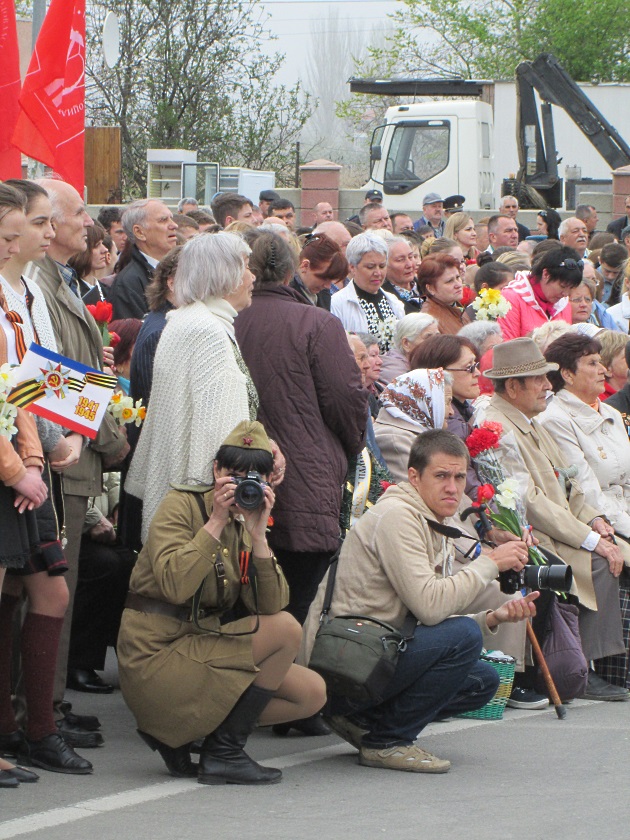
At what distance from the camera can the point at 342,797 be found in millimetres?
5270

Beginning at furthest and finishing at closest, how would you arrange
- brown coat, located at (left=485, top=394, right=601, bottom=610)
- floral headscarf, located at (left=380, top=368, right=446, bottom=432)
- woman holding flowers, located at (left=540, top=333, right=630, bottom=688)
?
→ woman holding flowers, located at (left=540, top=333, right=630, bottom=688) < brown coat, located at (left=485, top=394, right=601, bottom=610) < floral headscarf, located at (left=380, top=368, right=446, bottom=432)

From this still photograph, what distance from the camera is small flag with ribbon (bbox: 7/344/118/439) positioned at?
16.4ft

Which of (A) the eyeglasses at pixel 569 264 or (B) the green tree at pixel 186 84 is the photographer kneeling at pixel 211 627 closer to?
(A) the eyeglasses at pixel 569 264

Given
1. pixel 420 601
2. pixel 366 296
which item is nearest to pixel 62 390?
pixel 420 601

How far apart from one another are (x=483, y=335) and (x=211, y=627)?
12.8 feet

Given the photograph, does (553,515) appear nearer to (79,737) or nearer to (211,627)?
(211,627)

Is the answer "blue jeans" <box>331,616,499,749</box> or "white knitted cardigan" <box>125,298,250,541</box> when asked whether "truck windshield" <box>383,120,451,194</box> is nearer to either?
"white knitted cardigan" <box>125,298,250,541</box>

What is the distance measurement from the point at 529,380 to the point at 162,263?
6.89ft

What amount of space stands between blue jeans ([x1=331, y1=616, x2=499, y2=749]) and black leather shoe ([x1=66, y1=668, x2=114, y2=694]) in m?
1.49

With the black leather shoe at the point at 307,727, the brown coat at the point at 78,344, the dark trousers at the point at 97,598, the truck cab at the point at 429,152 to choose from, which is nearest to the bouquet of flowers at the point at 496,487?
the black leather shoe at the point at 307,727

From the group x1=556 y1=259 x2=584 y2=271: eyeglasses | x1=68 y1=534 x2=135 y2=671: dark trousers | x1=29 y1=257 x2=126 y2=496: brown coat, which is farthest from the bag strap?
x1=556 y1=259 x2=584 y2=271: eyeglasses

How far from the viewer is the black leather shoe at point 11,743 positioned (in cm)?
552

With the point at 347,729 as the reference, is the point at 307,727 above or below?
below

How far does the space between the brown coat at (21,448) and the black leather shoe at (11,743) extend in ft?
3.84
